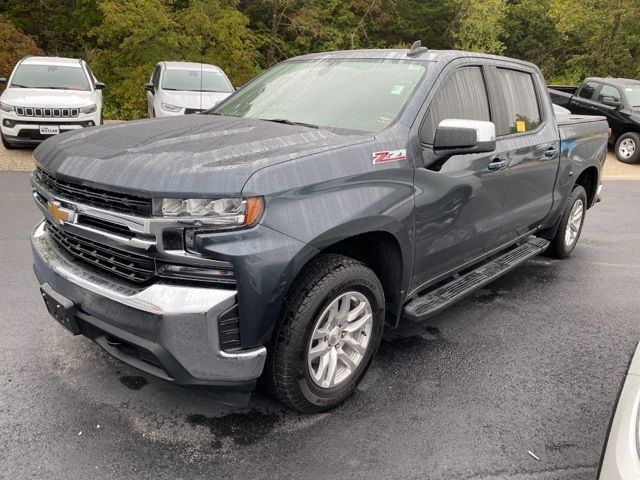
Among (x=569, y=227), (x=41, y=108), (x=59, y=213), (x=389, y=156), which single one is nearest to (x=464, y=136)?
(x=389, y=156)

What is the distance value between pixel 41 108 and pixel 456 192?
8.17 metres

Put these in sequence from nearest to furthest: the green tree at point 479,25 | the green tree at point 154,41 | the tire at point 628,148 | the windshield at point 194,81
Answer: the windshield at point 194,81, the tire at point 628,148, the green tree at point 154,41, the green tree at point 479,25

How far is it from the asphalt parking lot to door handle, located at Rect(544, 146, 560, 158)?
1305 millimetres

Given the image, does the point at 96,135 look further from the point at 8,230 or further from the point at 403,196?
the point at 8,230

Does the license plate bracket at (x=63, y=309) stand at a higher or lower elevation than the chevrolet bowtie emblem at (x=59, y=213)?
lower

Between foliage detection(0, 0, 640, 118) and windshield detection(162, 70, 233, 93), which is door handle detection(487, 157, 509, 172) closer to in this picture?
windshield detection(162, 70, 233, 93)

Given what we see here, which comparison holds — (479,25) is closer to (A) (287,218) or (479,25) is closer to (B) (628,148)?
(B) (628,148)

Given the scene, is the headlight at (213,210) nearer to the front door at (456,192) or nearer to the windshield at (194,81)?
the front door at (456,192)

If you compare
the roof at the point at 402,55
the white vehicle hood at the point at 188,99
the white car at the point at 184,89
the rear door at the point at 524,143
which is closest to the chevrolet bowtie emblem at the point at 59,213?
the roof at the point at 402,55

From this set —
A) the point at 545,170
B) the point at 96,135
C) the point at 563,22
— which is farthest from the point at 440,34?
the point at 96,135

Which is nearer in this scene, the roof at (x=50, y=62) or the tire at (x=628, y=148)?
the roof at (x=50, y=62)

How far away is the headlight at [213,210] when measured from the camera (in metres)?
2.32

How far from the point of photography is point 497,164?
149 inches

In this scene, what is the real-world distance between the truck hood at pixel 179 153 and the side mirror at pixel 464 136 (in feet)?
1.46
